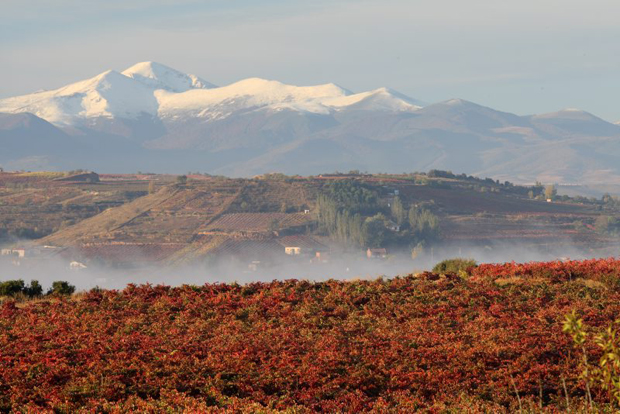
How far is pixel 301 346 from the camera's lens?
20250 mm

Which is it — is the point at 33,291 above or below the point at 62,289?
below

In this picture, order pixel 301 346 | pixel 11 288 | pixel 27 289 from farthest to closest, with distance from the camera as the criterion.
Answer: pixel 27 289
pixel 11 288
pixel 301 346

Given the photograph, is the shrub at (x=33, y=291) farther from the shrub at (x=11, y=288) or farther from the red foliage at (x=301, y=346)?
the red foliage at (x=301, y=346)

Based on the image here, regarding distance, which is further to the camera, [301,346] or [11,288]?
[11,288]

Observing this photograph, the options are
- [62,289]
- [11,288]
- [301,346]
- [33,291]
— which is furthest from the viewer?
[33,291]

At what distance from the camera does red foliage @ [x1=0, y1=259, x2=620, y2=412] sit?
17.0m

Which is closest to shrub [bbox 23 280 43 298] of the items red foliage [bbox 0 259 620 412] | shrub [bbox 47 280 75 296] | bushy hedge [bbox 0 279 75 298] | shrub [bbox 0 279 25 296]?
bushy hedge [bbox 0 279 75 298]

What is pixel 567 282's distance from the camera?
28406 millimetres

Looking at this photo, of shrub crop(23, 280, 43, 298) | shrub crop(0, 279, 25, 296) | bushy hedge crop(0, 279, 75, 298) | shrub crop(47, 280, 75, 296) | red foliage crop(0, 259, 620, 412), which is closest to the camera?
red foliage crop(0, 259, 620, 412)

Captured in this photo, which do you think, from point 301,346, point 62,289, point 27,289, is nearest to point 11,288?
point 27,289

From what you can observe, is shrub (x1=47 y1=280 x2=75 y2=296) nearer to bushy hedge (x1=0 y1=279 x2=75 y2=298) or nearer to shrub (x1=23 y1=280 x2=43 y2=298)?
bushy hedge (x1=0 y1=279 x2=75 y2=298)

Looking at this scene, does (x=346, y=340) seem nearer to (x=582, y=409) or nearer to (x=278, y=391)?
(x=278, y=391)

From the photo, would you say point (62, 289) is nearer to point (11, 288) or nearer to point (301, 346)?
point (11, 288)

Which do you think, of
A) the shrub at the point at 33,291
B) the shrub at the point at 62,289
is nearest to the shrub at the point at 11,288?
the shrub at the point at 33,291
